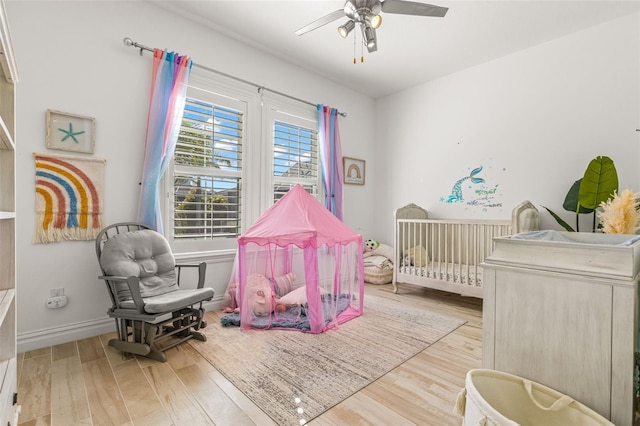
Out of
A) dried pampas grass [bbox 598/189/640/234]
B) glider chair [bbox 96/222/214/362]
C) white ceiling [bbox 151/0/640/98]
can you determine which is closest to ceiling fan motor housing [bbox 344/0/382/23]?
white ceiling [bbox 151/0/640/98]

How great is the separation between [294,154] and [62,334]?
9.01ft

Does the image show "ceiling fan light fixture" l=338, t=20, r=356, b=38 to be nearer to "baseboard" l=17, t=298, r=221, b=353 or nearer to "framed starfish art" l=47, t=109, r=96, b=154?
"framed starfish art" l=47, t=109, r=96, b=154

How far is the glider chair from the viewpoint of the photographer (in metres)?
1.91

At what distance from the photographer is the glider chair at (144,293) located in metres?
1.91

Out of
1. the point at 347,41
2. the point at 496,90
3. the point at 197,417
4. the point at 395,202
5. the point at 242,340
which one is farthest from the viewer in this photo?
the point at 395,202

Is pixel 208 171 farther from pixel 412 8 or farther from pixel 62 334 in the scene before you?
pixel 412 8

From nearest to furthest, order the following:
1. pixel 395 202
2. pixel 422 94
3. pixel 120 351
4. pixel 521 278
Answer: pixel 521 278, pixel 120 351, pixel 422 94, pixel 395 202

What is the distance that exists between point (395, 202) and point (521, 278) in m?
3.48

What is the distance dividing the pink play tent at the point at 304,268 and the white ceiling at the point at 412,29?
1636mm

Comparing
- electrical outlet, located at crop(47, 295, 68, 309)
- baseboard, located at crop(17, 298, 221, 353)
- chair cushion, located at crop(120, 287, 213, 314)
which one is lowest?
baseboard, located at crop(17, 298, 221, 353)

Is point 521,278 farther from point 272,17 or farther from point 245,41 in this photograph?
point 245,41

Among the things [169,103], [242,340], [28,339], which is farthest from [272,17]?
[28,339]

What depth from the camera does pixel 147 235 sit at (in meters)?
2.32

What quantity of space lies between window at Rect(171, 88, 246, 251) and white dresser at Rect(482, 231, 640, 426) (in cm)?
253
